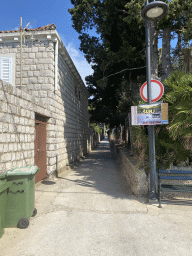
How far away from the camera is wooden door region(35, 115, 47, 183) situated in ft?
21.9

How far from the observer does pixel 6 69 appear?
7.84 meters

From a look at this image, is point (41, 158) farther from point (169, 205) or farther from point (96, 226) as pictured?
point (169, 205)

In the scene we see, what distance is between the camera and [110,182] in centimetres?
745

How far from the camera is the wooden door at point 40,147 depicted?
6.68 meters

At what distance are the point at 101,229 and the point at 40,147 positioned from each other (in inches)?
163

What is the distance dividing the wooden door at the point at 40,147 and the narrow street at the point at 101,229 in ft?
4.26

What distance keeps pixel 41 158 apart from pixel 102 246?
4542mm

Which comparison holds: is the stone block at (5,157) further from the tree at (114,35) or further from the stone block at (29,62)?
the tree at (114,35)

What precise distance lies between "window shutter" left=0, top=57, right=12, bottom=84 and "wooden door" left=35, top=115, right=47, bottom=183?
2245 millimetres

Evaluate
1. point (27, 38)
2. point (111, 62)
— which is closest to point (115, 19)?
point (111, 62)

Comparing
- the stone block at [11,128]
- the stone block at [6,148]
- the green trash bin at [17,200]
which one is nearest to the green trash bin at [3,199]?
the green trash bin at [17,200]

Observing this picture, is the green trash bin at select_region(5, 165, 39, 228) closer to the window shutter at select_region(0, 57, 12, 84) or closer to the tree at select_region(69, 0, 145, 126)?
the window shutter at select_region(0, 57, 12, 84)

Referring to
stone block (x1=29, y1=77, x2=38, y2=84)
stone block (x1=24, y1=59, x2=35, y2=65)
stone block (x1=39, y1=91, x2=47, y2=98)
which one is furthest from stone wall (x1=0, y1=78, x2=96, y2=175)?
stone block (x1=24, y1=59, x2=35, y2=65)

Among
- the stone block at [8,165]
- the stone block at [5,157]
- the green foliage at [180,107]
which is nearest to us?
the stone block at [5,157]
